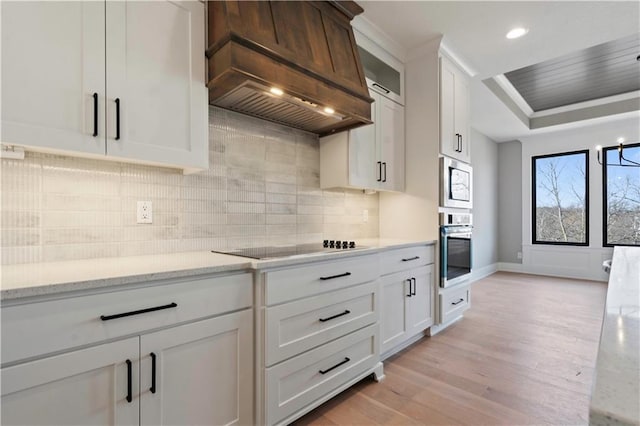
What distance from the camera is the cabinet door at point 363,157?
247 centimetres

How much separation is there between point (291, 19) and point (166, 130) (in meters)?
1.02

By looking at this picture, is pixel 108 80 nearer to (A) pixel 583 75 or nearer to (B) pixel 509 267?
(A) pixel 583 75

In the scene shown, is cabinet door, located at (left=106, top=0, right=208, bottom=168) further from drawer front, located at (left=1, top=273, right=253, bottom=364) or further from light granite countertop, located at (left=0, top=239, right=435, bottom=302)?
drawer front, located at (left=1, top=273, right=253, bottom=364)

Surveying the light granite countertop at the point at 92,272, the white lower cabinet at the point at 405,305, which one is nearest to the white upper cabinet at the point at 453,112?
the white lower cabinet at the point at 405,305

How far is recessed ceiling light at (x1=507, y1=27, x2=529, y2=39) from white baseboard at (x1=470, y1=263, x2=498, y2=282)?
11.8ft

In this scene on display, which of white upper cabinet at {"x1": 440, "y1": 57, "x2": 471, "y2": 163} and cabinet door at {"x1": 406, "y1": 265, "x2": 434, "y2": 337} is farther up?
white upper cabinet at {"x1": 440, "y1": 57, "x2": 471, "y2": 163}

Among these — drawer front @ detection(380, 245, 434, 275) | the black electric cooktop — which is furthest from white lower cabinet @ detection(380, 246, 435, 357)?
the black electric cooktop

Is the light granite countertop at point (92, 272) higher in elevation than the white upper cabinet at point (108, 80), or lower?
lower

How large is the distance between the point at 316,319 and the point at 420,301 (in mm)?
1339

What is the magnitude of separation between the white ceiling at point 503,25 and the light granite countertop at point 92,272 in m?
2.22

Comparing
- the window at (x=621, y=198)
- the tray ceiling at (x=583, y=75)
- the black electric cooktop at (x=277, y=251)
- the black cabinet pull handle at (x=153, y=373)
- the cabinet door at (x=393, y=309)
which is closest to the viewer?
the black cabinet pull handle at (x=153, y=373)

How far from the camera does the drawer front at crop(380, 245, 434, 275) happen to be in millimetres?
2293

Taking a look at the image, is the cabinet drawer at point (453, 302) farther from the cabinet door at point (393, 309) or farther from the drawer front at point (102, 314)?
the drawer front at point (102, 314)

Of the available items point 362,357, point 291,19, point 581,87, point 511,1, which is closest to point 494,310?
point 362,357
